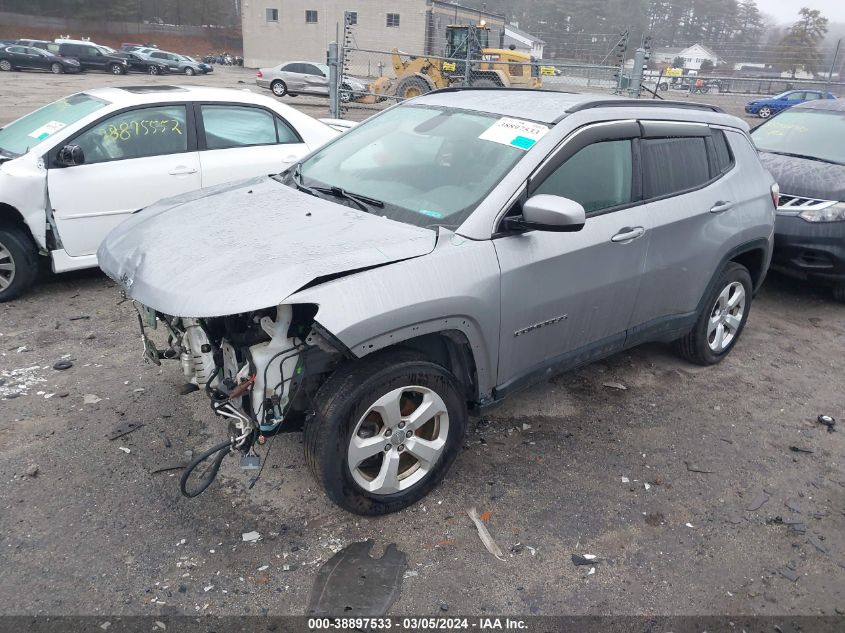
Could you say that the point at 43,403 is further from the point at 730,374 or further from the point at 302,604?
the point at 730,374

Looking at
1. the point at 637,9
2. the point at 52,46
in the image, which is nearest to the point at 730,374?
the point at 52,46

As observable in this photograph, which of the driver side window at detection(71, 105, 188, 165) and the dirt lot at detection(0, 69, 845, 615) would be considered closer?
the dirt lot at detection(0, 69, 845, 615)

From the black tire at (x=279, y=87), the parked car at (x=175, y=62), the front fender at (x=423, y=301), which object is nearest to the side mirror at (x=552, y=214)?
the front fender at (x=423, y=301)

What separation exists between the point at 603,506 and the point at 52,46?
42.8 meters

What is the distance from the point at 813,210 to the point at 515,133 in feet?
13.2

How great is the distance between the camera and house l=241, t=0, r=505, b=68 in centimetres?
4188

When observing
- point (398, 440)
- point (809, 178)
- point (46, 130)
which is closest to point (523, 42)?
point (809, 178)

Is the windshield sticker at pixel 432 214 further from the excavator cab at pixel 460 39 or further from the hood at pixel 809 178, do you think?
the excavator cab at pixel 460 39

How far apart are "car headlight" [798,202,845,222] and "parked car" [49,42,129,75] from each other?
1513 inches

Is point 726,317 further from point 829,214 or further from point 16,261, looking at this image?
point 16,261

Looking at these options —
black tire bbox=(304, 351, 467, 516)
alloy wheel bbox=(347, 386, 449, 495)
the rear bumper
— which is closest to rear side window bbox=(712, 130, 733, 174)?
the rear bumper

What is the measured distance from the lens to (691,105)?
4441 mm

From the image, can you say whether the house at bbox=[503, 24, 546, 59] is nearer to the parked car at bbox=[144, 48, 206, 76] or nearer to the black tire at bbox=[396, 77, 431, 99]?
the parked car at bbox=[144, 48, 206, 76]

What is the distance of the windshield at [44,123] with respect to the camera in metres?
5.34
